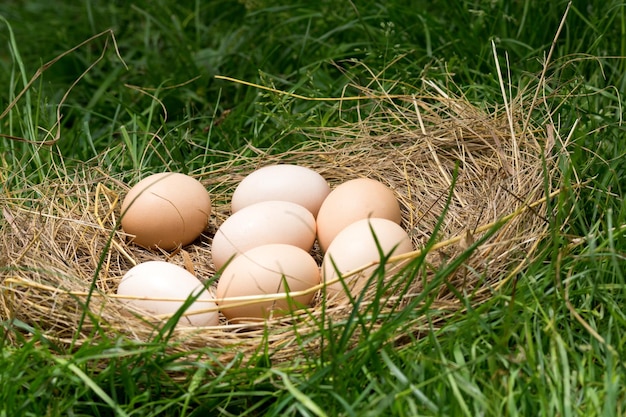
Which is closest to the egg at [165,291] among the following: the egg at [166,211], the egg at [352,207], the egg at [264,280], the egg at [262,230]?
the egg at [264,280]

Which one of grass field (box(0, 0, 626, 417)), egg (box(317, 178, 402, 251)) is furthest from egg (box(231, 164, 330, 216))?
grass field (box(0, 0, 626, 417))

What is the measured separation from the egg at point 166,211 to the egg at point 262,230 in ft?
0.59

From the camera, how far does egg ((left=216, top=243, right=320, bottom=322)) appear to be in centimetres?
227

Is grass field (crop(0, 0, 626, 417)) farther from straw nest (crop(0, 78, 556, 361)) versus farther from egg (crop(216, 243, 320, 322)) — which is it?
egg (crop(216, 243, 320, 322))

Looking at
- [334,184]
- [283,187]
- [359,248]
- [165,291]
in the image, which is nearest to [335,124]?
[334,184]

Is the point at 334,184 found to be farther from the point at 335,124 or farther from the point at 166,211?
the point at 166,211

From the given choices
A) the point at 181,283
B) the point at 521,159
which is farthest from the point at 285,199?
the point at 521,159

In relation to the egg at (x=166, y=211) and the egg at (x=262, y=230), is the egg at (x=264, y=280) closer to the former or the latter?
the egg at (x=262, y=230)

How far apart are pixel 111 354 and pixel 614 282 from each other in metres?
1.21

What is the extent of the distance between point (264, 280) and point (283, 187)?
0.51 metres

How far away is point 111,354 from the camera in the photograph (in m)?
1.97

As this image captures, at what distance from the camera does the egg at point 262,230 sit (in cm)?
252

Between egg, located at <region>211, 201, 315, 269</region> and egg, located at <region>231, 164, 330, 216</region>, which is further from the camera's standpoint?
egg, located at <region>231, 164, 330, 216</region>

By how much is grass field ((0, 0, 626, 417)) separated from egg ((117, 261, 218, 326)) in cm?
21
